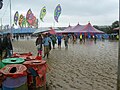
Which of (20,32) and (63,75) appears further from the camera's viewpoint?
(20,32)

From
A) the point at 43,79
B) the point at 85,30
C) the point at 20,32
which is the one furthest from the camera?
the point at 20,32

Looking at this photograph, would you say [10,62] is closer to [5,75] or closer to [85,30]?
[5,75]

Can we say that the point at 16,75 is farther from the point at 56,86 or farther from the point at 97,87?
the point at 97,87

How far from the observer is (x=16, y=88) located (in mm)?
4914

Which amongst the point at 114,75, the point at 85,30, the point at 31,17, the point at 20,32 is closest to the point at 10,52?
the point at 114,75

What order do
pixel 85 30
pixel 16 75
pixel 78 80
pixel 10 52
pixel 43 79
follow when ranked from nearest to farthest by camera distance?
pixel 16 75 < pixel 43 79 < pixel 78 80 < pixel 10 52 < pixel 85 30

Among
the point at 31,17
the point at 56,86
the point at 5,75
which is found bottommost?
the point at 56,86

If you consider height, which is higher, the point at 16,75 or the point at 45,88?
the point at 16,75

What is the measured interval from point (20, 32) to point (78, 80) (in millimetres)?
61299

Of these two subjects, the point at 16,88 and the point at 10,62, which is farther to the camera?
the point at 10,62

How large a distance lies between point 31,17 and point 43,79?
43174 millimetres

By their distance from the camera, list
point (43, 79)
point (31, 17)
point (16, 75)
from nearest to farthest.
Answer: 1. point (16, 75)
2. point (43, 79)
3. point (31, 17)

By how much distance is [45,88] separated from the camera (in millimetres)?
5906

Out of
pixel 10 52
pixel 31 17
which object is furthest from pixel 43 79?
pixel 31 17
